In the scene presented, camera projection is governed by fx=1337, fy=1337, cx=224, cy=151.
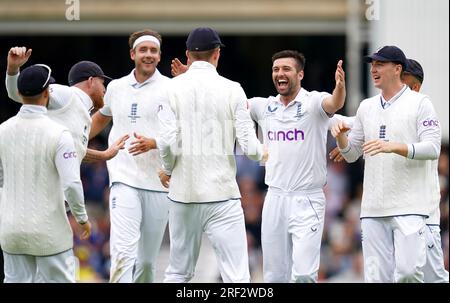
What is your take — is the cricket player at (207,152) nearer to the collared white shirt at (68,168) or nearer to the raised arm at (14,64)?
the collared white shirt at (68,168)

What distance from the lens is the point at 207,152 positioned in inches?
437

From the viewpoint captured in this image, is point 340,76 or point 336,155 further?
point 336,155

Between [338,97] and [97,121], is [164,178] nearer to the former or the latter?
[97,121]

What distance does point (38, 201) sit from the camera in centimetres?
1042

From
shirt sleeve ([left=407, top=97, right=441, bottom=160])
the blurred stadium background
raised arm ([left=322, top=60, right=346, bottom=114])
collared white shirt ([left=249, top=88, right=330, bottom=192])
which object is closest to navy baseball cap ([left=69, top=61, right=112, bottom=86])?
collared white shirt ([left=249, top=88, right=330, bottom=192])

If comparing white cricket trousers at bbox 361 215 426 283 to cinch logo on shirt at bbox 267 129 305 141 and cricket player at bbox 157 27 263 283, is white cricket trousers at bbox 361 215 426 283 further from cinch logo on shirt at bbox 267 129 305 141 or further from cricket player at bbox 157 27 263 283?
cricket player at bbox 157 27 263 283

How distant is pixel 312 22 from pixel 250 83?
2.52 m

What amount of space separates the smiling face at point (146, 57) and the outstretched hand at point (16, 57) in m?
1.12

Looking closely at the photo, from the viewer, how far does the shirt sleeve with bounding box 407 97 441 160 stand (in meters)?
11.2

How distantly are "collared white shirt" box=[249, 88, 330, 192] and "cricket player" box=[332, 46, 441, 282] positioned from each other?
0.31 metres

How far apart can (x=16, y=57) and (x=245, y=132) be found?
2155 millimetres

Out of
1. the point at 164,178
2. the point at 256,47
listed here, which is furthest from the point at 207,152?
the point at 256,47
